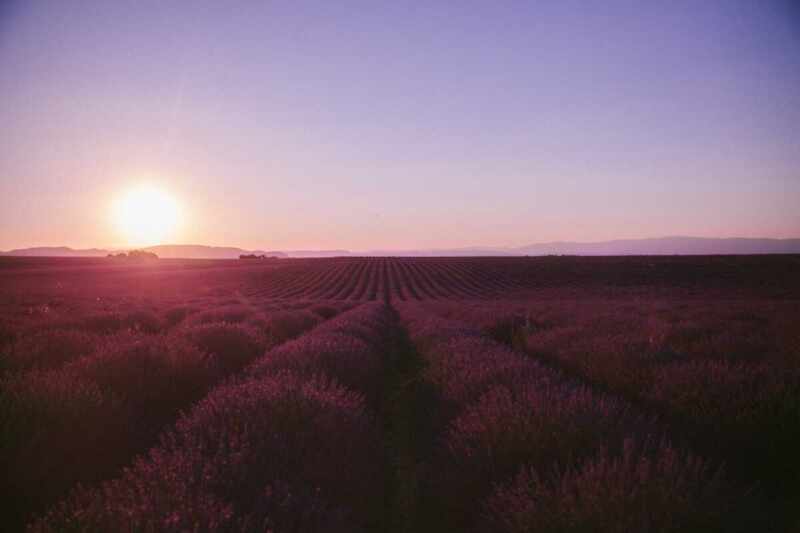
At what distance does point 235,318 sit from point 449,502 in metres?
9.74

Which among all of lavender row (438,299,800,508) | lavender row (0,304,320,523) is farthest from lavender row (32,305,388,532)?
lavender row (438,299,800,508)

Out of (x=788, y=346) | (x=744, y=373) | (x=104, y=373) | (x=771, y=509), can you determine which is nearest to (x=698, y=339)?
(x=788, y=346)

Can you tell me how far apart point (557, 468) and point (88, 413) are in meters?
3.56

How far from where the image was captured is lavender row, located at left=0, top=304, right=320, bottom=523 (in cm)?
311

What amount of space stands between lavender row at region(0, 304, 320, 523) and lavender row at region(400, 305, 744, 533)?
8.27ft

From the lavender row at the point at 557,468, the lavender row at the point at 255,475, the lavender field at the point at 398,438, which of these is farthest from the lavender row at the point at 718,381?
the lavender row at the point at 255,475

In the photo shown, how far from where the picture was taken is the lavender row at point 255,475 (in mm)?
1839

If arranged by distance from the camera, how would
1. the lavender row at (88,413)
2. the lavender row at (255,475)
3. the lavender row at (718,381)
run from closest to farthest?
the lavender row at (255,475)
the lavender row at (88,413)
the lavender row at (718,381)

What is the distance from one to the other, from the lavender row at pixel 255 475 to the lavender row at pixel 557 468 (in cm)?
61

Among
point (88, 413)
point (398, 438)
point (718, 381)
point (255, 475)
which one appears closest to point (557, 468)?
point (255, 475)

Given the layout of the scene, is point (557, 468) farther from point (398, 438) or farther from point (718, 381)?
point (718, 381)

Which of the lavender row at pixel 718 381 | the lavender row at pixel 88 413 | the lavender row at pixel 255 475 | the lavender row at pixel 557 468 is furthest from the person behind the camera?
the lavender row at pixel 718 381

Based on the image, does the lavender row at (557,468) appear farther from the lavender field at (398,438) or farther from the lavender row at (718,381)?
the lavender row at (718,381)

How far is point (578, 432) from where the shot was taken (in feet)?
9.66
